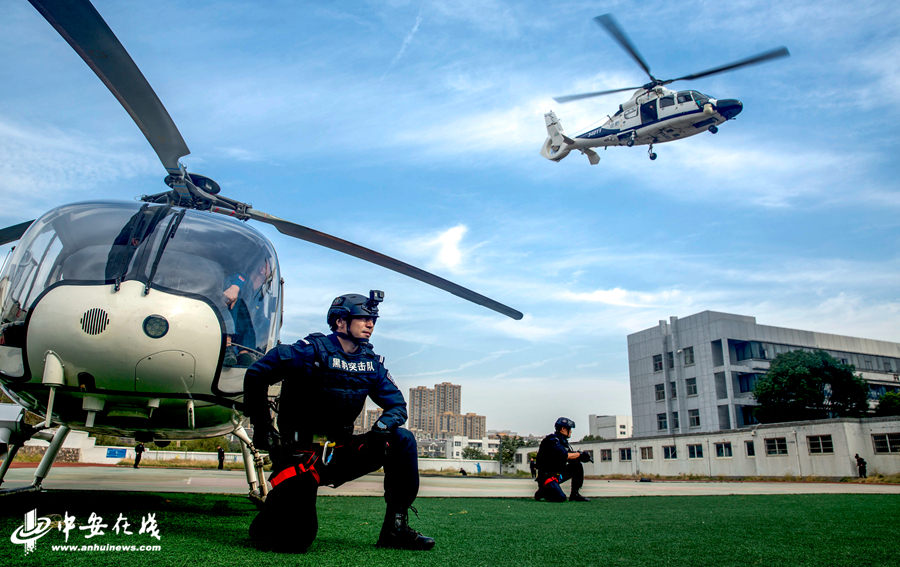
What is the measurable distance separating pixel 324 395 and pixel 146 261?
1.82 m

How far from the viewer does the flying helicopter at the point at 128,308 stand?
141 inches

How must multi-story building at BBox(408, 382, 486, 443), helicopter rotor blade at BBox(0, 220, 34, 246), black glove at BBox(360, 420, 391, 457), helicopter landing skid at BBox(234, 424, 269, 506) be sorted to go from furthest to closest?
multi-story building at BBox(408, 382, 486, 443)
helicopter rotor blade at BBox(0, 220, 34, 246)
helicopter landing skid at BBox(234, 424, 269, 506)
black glove at BBox(360, 420, 391, 457)

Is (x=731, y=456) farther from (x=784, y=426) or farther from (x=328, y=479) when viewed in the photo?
(x=328, y=479)

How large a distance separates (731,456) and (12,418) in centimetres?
3983

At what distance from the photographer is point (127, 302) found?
365 cm

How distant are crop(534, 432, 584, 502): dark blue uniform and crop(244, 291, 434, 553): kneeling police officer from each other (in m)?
5.17

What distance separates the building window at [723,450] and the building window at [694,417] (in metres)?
15.3

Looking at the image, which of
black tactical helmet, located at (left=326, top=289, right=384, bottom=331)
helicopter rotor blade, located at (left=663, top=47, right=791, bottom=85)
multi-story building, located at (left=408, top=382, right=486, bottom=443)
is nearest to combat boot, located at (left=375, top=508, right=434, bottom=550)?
black tactical helmet, located at (left=326, top=289, right=384, bottom=331)

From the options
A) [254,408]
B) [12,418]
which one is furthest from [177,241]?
[12,418]

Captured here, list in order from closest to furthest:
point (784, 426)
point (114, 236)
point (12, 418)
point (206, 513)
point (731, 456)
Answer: point (114, 236)
point (12, 418)
point (206, 513)
point (784, 426)
point (731, 456)

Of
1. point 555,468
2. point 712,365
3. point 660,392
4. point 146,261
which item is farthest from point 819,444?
point 146,261

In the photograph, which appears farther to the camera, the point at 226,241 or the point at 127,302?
the point at 226,241

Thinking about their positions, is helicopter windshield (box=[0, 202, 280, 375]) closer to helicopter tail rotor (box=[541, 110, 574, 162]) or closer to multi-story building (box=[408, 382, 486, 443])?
helicopter tail rotor (box=[541, 110, 574, 162])

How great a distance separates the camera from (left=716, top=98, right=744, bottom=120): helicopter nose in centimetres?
2375
